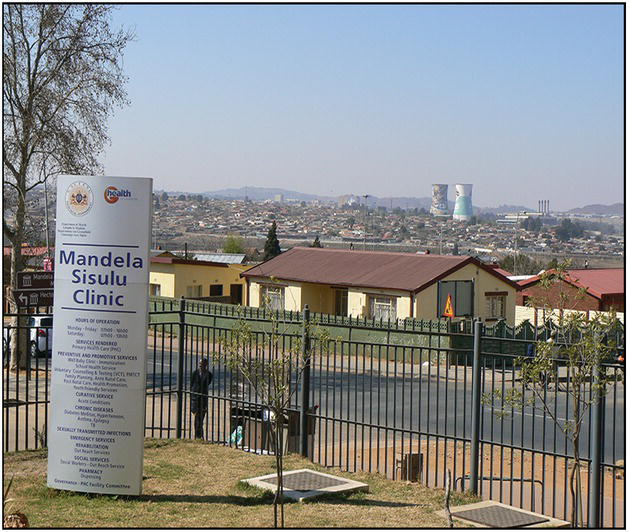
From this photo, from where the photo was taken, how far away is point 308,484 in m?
9.91

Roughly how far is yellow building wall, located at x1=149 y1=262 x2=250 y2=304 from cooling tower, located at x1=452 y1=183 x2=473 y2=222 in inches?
5672

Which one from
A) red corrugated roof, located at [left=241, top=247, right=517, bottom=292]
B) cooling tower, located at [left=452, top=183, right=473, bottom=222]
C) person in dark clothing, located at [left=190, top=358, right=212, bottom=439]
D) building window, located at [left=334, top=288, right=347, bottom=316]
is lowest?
building window, located at [left=334, top=288, right=347, bottom=316]

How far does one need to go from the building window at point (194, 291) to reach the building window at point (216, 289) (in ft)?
2.50

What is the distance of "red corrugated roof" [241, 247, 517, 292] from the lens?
4191 centimetres

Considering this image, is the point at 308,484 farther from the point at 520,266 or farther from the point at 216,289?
the point at 520,266

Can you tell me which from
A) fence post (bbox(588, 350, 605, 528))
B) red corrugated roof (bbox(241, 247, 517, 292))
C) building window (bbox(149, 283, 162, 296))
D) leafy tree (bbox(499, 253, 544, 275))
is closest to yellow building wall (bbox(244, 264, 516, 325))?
red corrugated roof (bbox(241, 247, 517, 292))

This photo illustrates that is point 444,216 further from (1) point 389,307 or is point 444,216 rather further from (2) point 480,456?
(2) point 480,456

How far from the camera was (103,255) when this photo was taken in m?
9.09

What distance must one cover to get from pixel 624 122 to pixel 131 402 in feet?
18.6

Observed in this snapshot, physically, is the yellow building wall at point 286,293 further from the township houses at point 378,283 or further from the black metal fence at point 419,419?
the black metal fence at point 419,419

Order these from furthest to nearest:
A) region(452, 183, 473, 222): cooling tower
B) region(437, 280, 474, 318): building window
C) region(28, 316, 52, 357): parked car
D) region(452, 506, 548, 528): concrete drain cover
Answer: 1. region(452, 183, 473, 222): cooling tower
2. region(437, 280, 474, 318): building window
3. region(28, 316, 52, 357): parked car
4. region(452, 506, 548, 528): concrete drain cover

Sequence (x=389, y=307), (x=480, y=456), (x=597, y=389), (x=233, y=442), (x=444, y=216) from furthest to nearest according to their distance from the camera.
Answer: (x=444, y=216), (x=389, y=307), (x=233, y=442), (x=480, y=456), (x=597, y=389)

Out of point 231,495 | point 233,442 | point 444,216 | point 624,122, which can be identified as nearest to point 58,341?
point 231,495

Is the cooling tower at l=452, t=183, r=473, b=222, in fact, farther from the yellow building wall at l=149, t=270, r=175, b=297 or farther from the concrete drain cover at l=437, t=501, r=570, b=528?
the concrete drain cover at l=437, t=501, r=570, b=528
